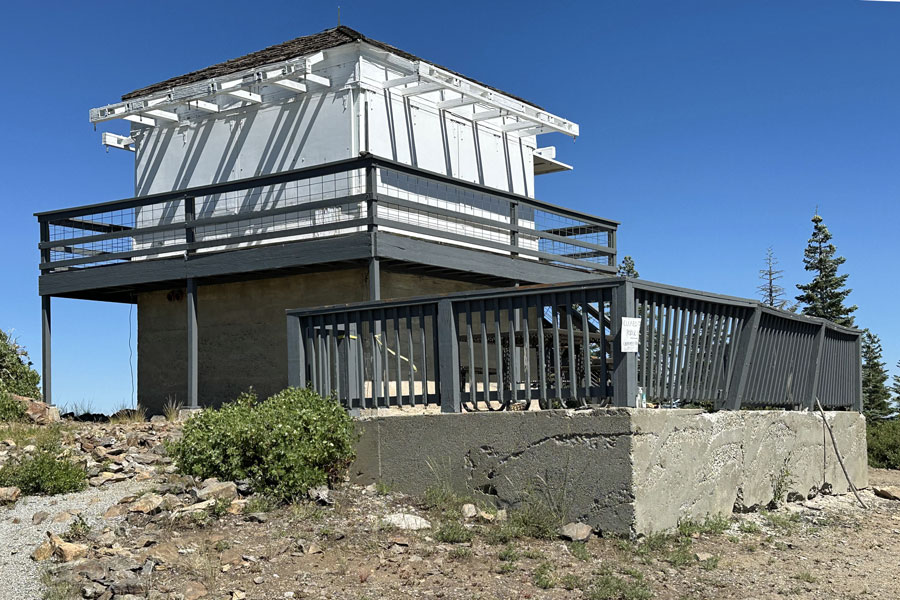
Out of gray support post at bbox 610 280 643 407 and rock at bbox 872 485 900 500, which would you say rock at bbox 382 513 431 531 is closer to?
gray support post at bbox 610 280 643 407

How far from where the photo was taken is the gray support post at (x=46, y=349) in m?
19.0

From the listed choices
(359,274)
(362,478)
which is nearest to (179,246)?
(359,274)

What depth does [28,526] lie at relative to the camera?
9055 mm

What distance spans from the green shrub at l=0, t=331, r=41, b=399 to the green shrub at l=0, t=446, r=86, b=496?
27.5ft

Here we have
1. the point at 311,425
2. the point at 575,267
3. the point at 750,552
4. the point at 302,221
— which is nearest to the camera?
the point at 750,552

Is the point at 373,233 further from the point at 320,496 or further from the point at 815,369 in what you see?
the point at 815,369

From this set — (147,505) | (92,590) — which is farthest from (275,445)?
(92,590)

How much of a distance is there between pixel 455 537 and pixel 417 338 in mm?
9378

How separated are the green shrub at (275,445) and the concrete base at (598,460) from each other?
55 cm

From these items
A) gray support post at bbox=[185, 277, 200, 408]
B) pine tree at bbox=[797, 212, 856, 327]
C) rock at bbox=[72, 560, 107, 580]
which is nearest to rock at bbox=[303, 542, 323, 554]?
rock at bbox=[72, 560, 107, 580]

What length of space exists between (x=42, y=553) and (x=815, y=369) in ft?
32.0

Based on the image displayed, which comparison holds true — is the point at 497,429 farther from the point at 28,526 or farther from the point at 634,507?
the point at 28,526

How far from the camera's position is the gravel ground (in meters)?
7.46

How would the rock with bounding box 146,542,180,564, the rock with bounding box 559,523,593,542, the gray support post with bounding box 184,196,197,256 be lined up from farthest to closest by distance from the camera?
1. the gray support post with bounding box 184,196,197,256
2. the rock with bounding box 559,523,593,542
3. the rock with bounding box 146,542,180,564
